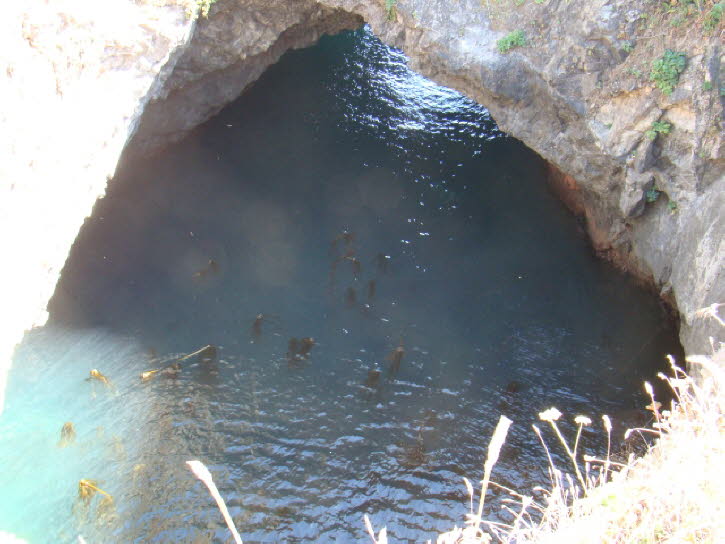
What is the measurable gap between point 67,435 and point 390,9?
9399mm

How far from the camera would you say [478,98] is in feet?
39.9

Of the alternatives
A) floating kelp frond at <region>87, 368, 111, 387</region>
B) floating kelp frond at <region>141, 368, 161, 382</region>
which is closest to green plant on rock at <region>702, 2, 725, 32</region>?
floating kelp frond at <region>141, 368, 161, 382</region>

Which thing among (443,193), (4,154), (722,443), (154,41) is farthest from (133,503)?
(443,193)

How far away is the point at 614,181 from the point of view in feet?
37.0

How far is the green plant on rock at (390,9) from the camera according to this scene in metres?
11.4

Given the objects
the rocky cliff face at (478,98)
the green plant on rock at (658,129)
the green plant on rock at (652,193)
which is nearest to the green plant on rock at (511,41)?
the rocky cliff face at (478,98)

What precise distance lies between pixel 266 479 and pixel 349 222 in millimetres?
6567

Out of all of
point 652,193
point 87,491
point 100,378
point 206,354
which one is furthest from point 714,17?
point 87,491

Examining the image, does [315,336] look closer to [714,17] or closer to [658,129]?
[658,129]

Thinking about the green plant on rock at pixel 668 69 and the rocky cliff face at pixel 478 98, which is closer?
the rocky cliff face at pixel 478 98

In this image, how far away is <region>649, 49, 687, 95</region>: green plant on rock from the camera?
9.22 meters

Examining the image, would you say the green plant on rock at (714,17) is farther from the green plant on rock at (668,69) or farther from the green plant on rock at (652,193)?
the green plant on rock at (652,193)

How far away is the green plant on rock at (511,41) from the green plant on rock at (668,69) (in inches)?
88.9

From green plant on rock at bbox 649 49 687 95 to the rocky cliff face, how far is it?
0.12 meters
